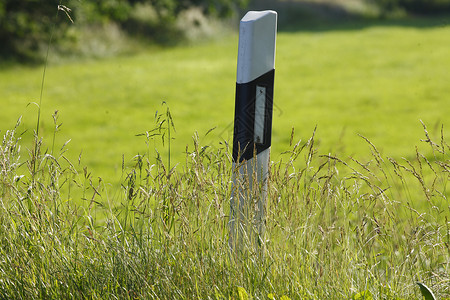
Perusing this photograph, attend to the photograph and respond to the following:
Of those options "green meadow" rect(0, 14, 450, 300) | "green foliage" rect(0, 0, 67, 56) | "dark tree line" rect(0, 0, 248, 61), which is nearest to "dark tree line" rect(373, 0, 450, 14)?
"green meadow" rect(0, 14, 450, 300)

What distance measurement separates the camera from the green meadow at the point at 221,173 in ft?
8.21

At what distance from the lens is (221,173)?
8.47 feet

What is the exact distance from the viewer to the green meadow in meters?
2.50

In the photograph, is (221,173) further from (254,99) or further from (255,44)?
(255,44)

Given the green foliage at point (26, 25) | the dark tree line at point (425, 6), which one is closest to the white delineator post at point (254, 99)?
the green foliage at point (26, 25)

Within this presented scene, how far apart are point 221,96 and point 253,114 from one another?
7.81 meters

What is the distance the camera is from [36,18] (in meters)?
13.2

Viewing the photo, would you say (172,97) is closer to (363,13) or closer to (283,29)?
(283,29)

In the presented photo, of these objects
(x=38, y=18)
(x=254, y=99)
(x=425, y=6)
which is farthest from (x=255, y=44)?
(x=425, y=6)

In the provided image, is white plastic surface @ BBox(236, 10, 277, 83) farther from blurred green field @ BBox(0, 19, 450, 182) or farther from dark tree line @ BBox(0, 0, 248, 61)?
dark tree line @ BBox(0, 0, 248, 61)

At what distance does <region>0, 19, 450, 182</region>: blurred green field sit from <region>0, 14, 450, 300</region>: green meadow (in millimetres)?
47

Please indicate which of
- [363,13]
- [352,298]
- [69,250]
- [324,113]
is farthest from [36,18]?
[363,13]

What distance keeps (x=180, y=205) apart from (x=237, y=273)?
1.22 feet

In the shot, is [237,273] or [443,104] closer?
[237,273]
